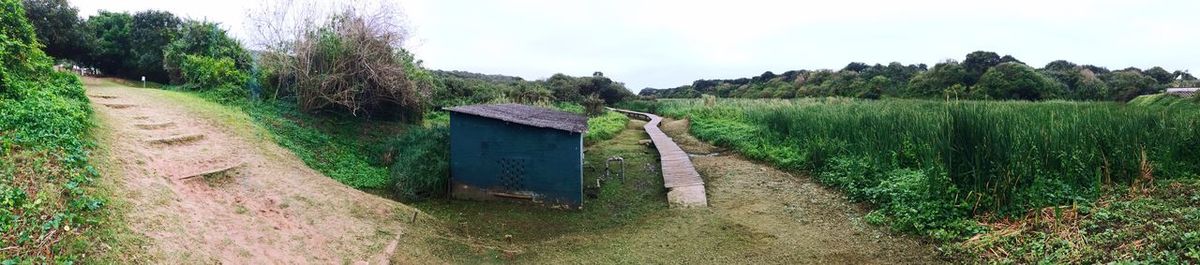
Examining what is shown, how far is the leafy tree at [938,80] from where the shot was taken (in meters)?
26.7

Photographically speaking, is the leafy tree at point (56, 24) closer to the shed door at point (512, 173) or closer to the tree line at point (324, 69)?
the tree line at point (324, 69)

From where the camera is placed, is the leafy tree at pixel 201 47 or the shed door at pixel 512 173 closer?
the shed door at pixel 512 173

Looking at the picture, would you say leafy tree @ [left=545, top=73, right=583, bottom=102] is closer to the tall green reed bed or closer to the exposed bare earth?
the exposed bare earth

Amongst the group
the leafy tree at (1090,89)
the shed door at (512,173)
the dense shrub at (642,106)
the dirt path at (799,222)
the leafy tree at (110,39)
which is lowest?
the dirt path at (799,222)

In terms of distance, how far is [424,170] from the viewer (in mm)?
8203

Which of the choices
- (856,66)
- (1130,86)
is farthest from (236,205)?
(856,66)

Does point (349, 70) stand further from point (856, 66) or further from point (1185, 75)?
point (856, 66)

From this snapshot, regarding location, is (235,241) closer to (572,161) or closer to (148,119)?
(572,161)

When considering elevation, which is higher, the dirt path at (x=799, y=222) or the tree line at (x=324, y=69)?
the tree line at (x=324, y=69)

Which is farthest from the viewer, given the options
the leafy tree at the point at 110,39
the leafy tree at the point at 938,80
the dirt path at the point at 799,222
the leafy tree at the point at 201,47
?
the leafy tree at the point at 938,80

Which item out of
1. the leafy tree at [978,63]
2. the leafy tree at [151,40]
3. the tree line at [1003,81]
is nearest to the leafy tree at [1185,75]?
the tree line at [1003,81]

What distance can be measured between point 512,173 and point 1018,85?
78.1 feet

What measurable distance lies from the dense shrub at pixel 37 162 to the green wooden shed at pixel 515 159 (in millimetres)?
3933

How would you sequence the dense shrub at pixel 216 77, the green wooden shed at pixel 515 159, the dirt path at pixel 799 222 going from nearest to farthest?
the dirt path at pixel 799 222
the green wooden shed at pixel 515 159
the dense shrub at pixel 216 77
